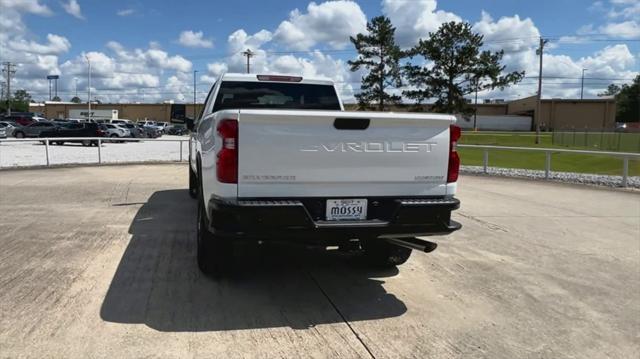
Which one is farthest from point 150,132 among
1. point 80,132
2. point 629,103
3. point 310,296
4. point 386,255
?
point 629,103

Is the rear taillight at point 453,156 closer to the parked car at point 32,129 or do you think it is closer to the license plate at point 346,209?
the license plate at point 346,209

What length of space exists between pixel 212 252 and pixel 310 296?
1.00 m

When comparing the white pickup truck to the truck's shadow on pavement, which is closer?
the white pickup truck

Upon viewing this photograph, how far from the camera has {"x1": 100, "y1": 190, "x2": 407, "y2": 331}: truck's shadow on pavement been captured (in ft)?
14.5

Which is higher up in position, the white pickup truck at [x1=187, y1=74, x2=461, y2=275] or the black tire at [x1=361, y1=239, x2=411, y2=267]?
the white pickup truck at [x1=187, y1=74, x2=461, y2=275]

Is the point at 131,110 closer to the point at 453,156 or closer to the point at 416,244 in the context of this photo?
the point at 416,244

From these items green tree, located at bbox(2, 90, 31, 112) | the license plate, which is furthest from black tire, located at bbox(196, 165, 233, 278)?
green tree, located at bbox(2, 90, 31, 112)

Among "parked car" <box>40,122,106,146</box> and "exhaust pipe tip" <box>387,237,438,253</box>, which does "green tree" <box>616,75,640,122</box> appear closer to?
"parked car" <box>40,122,106,146</box>

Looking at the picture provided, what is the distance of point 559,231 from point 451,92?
51.0 metres

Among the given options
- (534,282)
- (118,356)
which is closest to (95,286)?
(118,356)

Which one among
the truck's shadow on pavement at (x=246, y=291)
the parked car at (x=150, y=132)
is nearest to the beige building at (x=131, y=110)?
the parked car at (x=150, y=132)

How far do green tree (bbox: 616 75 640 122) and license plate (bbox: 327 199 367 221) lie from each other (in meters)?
135

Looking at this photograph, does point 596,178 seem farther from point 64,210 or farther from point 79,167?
point 79,167

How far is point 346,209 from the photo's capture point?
4535mm
